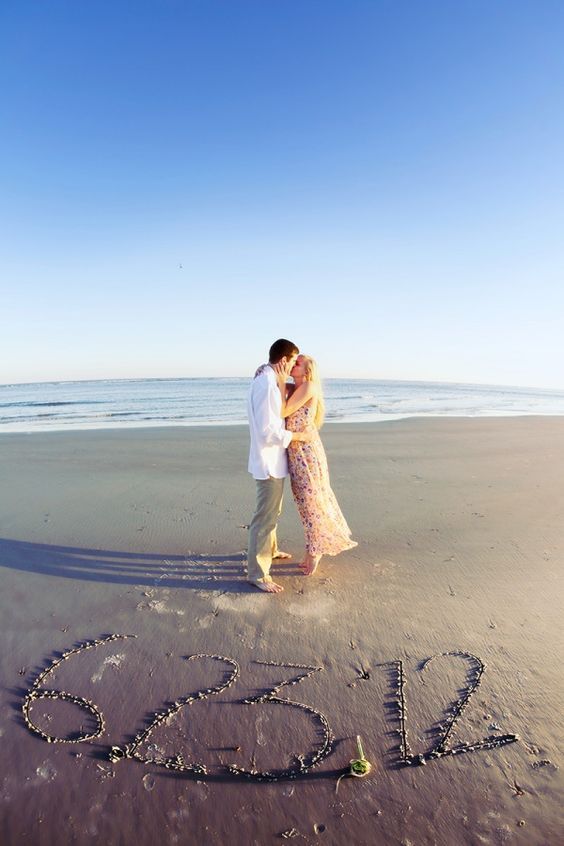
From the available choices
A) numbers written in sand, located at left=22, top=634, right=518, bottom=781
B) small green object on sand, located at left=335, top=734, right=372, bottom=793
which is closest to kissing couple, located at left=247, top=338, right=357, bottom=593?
numbers written in sand, located at left=22, top=634, right=518, bottom=781

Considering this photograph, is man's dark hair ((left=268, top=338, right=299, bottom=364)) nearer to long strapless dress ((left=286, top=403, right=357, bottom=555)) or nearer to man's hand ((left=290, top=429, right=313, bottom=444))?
long strapless dress ((left=286, top=403, right=357, bottom=555))

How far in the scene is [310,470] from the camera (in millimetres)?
5176

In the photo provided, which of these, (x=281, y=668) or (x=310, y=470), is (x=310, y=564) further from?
(x=281, y=668)

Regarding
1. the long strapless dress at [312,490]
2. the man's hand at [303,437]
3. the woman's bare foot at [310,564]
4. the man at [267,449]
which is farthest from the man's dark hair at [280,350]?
the woman's bare foot at [310,564]

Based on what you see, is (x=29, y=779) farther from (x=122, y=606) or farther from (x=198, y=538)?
(x=198, y=538)

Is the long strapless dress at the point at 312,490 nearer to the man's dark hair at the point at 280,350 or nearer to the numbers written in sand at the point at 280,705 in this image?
the man's dark hair at the point at 280,350

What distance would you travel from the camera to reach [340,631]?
423cm

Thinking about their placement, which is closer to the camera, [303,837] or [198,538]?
[303,837]

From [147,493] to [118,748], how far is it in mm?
5601

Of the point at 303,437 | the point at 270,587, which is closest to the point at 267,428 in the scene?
the point at 303,437

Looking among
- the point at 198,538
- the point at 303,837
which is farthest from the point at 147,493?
the point at 303,837

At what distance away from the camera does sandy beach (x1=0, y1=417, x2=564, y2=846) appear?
257 cm

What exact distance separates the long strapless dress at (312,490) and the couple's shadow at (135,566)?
52cm

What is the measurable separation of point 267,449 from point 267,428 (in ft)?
0.82
